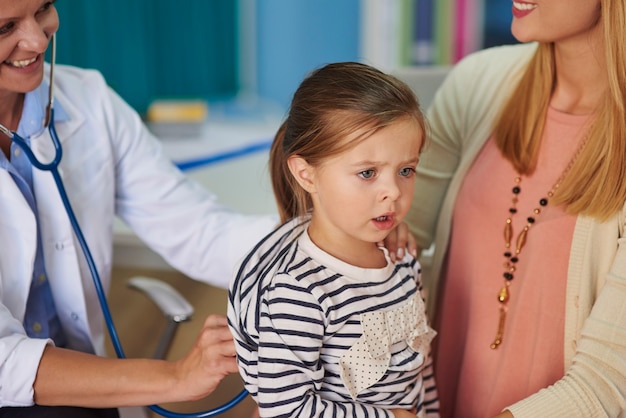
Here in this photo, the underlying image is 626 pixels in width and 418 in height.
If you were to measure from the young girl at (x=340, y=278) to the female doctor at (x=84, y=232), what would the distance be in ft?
0.51

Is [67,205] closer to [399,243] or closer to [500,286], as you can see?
[399,243]

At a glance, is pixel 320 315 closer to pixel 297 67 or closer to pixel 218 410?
pixel 218 410

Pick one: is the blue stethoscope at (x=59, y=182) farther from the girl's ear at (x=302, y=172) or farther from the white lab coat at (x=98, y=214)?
the girl's ear at (x=302, y=172)

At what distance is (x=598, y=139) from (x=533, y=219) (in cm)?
17

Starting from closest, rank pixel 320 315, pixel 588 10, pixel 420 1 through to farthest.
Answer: pixel 320 315 → pixel 588 10 → pixel 420 1

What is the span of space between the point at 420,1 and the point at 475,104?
8.74 feet

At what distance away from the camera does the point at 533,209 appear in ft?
4.33

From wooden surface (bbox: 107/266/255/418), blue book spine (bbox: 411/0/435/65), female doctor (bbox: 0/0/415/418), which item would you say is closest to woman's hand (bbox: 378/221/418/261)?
female doctor (bbox: 0/0/415/418)

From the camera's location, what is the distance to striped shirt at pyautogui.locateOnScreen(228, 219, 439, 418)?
102 centimetres

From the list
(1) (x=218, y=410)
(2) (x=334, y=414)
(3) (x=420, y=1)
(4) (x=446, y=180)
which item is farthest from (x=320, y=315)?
(3) (x=420, y=1)

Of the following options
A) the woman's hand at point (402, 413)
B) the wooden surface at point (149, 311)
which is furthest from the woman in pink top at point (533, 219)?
the wooden surface at point (149, 311)

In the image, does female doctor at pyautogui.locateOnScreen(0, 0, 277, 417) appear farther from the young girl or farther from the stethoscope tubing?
the young girl

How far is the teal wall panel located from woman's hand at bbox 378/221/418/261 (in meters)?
2.06

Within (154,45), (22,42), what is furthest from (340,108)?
(154,45)
